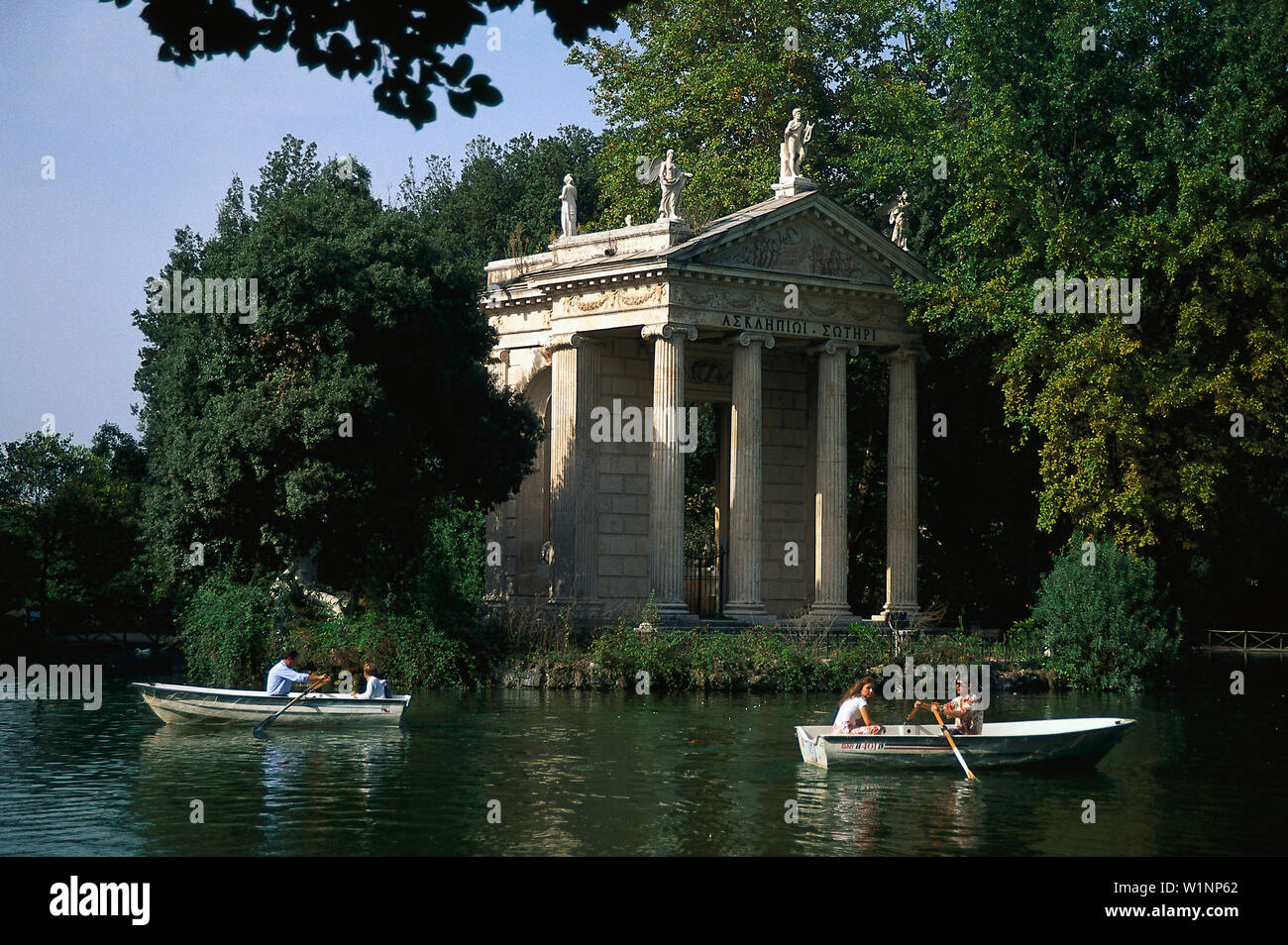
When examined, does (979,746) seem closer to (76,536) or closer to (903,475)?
(903,475)

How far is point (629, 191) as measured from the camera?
2387 inches

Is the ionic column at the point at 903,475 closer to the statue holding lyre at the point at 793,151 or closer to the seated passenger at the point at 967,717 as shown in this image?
the statue holding lyre at the point at 793,151

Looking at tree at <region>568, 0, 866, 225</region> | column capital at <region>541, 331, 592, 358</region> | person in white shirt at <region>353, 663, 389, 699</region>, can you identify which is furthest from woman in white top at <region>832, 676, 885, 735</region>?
tree at <region>568, 0, 866, 225</region>

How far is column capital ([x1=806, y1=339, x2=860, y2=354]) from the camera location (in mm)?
47312

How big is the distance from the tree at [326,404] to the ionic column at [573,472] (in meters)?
3.84

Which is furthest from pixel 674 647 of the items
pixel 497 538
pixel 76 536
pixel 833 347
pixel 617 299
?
pixel 76 536

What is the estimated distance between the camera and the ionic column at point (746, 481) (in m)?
44.7

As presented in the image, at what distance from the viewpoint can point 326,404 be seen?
1457 inches

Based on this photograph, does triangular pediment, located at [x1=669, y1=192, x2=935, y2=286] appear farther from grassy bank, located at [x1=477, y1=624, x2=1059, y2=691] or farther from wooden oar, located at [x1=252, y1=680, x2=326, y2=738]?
wooden oar, located at [x1=252, y1=680, x2=326, y2=738]

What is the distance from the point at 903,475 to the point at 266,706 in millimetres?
24814

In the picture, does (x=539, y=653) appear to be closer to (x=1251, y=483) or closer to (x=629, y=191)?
(x=1251, y=483)
